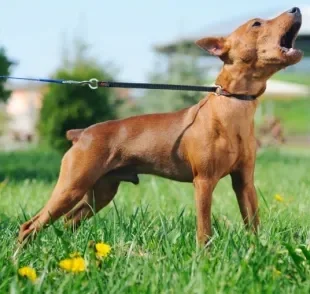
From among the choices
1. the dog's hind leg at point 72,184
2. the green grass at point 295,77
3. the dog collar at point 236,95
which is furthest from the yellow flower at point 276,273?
the green grass at point 295,77

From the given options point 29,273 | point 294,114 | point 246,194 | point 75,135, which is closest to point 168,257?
point 29,273

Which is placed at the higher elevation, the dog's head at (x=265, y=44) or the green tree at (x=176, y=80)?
the dog's head at (x=265, y=44)

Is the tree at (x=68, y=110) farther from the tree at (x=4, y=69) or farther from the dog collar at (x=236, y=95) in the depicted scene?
the dog collar at (x=236, y=95)

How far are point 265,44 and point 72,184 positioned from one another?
1.50m

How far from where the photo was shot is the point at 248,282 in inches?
139

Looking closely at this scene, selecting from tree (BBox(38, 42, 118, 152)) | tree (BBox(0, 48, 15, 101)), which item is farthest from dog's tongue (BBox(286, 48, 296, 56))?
tree (BBox(38, 42, 118, 152))

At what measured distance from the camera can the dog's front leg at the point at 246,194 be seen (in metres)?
4.96

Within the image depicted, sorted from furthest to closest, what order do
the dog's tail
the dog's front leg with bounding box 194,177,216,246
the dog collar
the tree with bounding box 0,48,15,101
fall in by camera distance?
1. the tree with bounding box 0,48,15,101
2. the dog's tail
3. the dog collar
4. the dog's front leg with bounding box 194,177,216,246

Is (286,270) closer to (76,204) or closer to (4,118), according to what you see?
(76,204)

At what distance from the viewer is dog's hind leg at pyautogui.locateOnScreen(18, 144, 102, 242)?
5.08 meters

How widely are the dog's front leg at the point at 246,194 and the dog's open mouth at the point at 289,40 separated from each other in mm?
767

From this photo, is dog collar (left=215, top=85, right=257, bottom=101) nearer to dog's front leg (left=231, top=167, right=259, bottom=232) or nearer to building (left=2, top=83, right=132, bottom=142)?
dog's front leg (left=231, top=167, right=259, bottom=232)

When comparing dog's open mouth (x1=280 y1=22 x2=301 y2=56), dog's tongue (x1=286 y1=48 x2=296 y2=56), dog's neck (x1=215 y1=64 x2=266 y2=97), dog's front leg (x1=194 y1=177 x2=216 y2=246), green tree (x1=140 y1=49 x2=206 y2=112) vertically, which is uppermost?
Result: dog's open mouth (x1=280 y1=22 x2=301 y2=56)

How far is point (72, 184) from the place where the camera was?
5082mm
